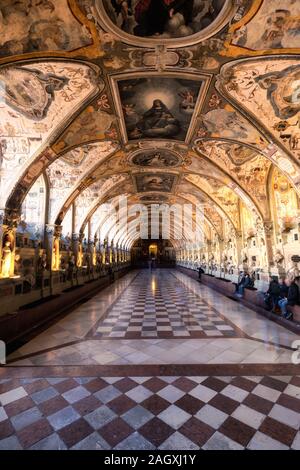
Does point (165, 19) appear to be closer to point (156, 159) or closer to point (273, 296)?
point (156, 159)

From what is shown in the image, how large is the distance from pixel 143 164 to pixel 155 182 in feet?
11.5

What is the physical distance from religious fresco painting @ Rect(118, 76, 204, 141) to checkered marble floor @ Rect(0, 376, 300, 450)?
23.5 feet

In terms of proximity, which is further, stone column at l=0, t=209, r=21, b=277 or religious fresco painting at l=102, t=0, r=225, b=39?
stone column at l=0, t=209, r=21, b=277

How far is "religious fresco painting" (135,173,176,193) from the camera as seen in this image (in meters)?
14.2

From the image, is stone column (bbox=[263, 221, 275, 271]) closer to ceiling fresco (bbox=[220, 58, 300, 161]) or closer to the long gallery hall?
the long gallery hall

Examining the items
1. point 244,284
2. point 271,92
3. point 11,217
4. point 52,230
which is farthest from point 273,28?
point 52,230

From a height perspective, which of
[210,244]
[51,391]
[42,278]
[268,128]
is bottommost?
[51,391]

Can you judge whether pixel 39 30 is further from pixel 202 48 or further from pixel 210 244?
pixel 210 244

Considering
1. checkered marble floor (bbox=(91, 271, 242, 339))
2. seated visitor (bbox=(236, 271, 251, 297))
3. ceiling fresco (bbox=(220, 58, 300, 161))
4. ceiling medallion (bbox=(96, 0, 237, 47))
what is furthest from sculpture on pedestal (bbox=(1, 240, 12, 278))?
seated visitor (bbox=(236, 271, 251, 297))

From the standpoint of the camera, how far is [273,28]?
431 cm

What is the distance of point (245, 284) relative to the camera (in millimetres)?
11086

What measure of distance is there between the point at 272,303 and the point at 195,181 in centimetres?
899

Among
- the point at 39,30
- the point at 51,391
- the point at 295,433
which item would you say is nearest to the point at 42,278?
the point at 51,391

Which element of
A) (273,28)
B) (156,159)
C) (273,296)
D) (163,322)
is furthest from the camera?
(156,159)
